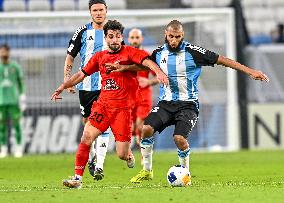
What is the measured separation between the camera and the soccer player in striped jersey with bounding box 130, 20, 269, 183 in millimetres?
11430

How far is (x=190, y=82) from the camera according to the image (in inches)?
460

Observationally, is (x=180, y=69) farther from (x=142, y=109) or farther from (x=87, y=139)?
(x=142, y=109)

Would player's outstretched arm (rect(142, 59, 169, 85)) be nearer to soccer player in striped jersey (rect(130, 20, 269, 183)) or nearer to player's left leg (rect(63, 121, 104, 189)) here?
soccer player in striped jersey (rect(130, 20, 269, 183))

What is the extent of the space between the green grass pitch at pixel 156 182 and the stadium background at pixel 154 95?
2117mm

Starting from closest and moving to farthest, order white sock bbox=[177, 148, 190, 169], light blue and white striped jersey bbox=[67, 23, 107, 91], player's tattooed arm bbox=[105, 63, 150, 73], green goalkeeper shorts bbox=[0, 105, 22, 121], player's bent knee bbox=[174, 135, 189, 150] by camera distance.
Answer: player's bent knee bbox=[174, 135, 189, 150] → player's tattooed arm bbox=[105, 63, 150, 73] → white sock bbox=[177, 148, 190, 169] → light blue and white striped jersey bbox=[67, 23, 107, 91] → green goalkeeper shorts bbox=[0, 105, 22, 121]

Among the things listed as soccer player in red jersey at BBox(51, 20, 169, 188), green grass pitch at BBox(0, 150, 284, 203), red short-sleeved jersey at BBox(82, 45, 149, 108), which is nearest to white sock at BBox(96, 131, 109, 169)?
green grass pitch at BBox(0, 150, 284, 203)

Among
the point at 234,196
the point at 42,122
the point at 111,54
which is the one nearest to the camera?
the point at 234,196

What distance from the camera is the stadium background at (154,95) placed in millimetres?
20500

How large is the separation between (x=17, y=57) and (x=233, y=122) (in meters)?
4.53

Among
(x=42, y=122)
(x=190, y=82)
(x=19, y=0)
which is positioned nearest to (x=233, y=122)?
(x=42, y=122)

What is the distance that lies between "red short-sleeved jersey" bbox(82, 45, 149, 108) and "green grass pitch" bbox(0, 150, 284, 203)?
93 centimetres

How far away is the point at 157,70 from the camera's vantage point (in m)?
10.9

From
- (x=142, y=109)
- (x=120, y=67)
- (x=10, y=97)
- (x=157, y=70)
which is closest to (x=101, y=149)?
(x=120, y=67)

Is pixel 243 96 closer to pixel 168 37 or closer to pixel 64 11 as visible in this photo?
pixel 64 11
